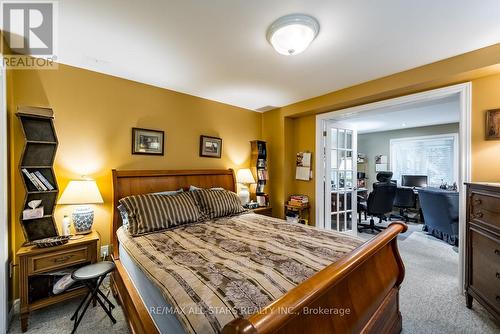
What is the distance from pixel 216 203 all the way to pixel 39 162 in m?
1.70

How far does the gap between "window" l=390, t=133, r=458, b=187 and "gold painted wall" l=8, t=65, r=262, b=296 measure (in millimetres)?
5727

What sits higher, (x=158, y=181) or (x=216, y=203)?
(x=158, y=181)

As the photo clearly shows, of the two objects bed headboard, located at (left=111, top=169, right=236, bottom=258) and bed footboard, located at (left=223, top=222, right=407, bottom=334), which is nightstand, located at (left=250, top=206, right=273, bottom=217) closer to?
bed headboard, located at (left=111, top=169, right=236, bottom=258)

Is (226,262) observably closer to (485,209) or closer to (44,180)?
(44,180)

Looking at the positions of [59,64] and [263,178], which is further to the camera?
[263,178]

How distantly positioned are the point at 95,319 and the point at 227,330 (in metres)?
1.98

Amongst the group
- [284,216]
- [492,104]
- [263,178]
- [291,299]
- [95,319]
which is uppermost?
[492,104]

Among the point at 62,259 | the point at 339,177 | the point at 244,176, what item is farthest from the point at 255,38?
the point at 339,177

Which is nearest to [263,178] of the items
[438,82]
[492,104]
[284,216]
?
[284,216]

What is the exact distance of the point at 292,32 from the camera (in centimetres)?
165

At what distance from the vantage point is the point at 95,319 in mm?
1853

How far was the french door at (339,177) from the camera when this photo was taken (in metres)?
3.66

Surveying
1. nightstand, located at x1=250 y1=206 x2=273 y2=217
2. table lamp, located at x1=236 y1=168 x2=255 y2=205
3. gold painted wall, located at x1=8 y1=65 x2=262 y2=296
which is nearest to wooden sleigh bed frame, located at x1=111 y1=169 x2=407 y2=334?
gold painted wall, located at x1=8 y1=65 x2=262 y2=296

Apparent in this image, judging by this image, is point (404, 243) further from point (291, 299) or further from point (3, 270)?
point (3, 270)
